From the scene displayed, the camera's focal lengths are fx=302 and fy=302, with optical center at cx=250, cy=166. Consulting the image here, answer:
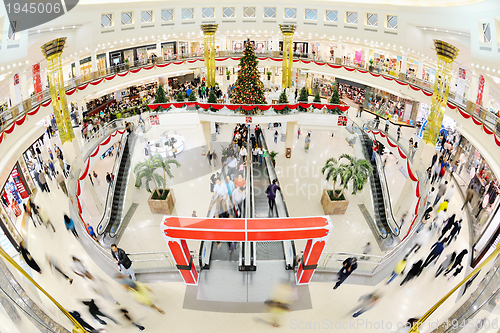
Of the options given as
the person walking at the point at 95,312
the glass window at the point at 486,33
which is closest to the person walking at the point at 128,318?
the person walking at the point at 95,312

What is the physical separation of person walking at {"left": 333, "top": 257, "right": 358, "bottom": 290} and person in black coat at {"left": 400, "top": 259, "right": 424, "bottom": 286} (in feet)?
4.93

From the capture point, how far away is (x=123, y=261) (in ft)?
27.1

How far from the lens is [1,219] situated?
10.7m

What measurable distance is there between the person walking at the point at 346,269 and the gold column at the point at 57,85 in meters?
12.1

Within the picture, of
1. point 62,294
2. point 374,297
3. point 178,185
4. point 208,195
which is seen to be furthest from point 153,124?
point 374,297

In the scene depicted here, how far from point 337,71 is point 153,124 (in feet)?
48.0

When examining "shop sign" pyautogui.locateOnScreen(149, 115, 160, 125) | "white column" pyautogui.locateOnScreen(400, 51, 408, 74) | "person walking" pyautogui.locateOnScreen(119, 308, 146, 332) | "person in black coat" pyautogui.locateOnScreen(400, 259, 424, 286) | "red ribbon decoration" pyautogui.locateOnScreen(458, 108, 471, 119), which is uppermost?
"white column" pyautogui.locateOnScreen(400, 51, 408, 74)

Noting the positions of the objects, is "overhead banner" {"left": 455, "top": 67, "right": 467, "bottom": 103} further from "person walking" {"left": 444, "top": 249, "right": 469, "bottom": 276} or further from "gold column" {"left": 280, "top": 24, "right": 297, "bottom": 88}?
"person walking" {"left": 444, "top": 249, "right": 469, "bottom": 276}

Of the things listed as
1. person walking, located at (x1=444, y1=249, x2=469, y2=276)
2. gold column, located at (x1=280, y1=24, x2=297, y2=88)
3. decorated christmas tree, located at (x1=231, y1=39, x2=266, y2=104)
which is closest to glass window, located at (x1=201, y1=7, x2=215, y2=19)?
gold column, located at (x1=280, y1=24, x2=297, y2=88)

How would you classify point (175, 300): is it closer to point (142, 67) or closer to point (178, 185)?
point (178, 185)

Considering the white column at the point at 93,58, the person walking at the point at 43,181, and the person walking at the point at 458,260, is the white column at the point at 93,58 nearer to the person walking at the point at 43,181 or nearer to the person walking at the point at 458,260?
the person walking at the point at 43,181

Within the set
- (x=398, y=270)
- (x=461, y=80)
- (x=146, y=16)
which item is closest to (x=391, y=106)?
(x=461, y=80)

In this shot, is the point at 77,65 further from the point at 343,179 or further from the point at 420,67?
the point at 420,67

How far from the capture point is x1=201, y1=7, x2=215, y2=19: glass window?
25.6 meters
